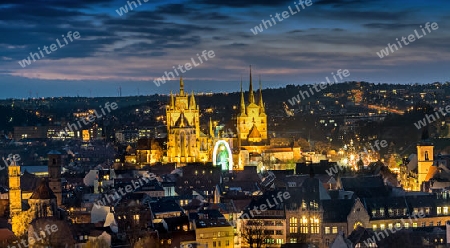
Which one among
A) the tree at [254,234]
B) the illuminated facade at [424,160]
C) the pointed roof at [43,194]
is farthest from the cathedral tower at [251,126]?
the tree at [254,234]

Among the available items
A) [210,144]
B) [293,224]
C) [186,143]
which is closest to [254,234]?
[293,224]

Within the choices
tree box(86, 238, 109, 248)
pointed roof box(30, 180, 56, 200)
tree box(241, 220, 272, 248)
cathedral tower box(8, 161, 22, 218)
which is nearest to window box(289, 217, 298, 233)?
tree box(241, 220, 272, 248)

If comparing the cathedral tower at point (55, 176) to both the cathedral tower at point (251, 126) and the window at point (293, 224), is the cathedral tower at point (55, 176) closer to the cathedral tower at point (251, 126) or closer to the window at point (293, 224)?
the window at point (293, 224)

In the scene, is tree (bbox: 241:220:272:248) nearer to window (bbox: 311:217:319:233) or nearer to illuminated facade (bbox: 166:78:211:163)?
window (bbox: 311:217:319:233)

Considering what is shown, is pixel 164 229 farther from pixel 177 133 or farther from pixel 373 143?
pixel 373 143

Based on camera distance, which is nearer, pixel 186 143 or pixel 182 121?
pixel 186 143

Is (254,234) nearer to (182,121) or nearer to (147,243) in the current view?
(147,243)
